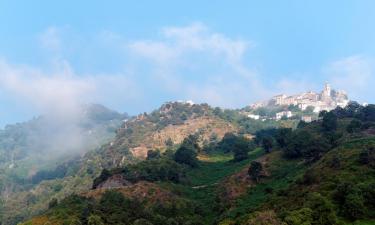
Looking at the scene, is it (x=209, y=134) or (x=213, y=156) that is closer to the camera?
(x=213, y=156)

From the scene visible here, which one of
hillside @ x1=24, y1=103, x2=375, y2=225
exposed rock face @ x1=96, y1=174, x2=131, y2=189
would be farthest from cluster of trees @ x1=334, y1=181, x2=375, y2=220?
exposed rock face @ x1=96, y1=174, x2=131, y2=189

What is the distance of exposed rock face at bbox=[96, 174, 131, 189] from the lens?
104 metres

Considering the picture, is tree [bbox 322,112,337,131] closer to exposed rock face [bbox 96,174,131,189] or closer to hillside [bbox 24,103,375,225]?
hillside [bbox 24,103,375,225]

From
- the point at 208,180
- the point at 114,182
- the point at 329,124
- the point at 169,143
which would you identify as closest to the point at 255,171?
the point at 208,180

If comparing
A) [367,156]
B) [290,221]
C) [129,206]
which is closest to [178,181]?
[129,206]

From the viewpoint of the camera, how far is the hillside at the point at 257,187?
55.2 m

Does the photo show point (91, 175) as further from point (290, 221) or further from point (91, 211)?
point (290, 221)

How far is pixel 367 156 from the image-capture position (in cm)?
6775

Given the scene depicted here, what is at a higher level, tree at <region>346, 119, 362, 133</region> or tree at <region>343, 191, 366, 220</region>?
tree at <region>346, 119, 362, 133</region>

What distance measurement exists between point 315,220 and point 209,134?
143 meters

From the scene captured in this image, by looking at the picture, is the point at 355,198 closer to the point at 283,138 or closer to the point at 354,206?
the point at 354,206

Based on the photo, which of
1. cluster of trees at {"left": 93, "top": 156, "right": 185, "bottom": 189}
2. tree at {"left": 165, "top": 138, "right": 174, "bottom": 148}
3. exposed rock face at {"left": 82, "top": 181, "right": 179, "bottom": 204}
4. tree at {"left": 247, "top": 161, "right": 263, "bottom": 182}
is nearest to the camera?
exposed rock face at {"left": 82, "top": 181, "right": 179, "bottom": 204}

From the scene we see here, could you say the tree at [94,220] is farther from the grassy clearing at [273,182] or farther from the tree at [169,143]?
the tree at [169,143]

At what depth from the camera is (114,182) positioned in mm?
105625
